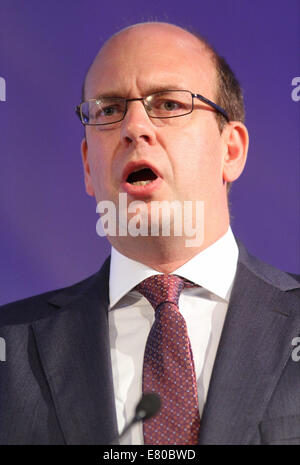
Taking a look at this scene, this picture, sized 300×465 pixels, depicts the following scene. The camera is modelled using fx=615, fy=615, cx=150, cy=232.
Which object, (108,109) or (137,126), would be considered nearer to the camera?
(137,126)

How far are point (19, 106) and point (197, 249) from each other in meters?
0.64

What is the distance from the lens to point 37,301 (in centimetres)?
153

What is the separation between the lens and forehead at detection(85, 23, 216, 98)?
1.47 metres

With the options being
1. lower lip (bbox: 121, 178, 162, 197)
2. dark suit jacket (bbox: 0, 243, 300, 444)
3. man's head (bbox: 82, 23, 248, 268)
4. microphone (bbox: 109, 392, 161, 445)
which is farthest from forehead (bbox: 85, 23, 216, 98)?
microphone (bbox: 109, 392, 161, 445)

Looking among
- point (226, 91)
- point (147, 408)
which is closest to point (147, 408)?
point (147, 408)

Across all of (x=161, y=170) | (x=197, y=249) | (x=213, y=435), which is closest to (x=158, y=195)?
(x=161, y=170)

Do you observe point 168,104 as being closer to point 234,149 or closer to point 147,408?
point 234,149

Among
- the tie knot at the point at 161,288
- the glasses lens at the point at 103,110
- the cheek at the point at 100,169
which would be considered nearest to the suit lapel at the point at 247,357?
the tie knot at the point at 161,288

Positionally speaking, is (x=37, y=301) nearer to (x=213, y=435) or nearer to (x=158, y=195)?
(x=158, y=195)

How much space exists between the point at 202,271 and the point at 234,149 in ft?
1.18

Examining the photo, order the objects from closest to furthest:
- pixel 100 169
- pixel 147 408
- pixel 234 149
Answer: pixel 147 408, pixel 100 169, pixel 234 149

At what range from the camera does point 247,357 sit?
122 cm

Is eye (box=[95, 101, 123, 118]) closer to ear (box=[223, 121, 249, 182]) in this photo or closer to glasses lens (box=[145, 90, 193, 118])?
glasses lens (box=[145, 90, 193, 118])

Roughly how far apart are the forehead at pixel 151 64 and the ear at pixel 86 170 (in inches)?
5.7
